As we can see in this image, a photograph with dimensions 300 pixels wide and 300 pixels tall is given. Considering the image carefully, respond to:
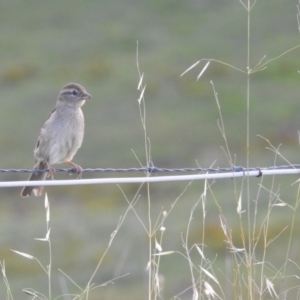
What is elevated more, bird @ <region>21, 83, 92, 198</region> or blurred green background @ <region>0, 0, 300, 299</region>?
bird @ <region>21, 83, 92, 198</region>

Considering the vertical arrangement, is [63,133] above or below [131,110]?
above

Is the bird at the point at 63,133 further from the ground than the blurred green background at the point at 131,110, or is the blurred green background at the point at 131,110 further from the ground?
the bird at the point at 63,133

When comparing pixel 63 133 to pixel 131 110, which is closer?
pixel 63 133

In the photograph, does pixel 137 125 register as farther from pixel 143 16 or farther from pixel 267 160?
pixel 143 16

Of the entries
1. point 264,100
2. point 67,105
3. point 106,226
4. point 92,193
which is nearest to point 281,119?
point 264,100

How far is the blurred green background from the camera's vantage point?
29.7 meters

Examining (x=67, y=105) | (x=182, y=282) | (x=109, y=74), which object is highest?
(x=67, y=105)

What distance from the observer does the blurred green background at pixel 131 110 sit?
29.7m

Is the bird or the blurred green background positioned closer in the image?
the bird

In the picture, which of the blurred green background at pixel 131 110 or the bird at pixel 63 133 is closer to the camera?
the bird at pixel 63 133

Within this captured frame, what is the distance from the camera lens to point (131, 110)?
4422cm

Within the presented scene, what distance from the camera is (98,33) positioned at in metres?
57.4

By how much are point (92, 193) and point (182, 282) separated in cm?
1192

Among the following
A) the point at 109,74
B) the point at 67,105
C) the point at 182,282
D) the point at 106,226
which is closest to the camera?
the point at 67,105
